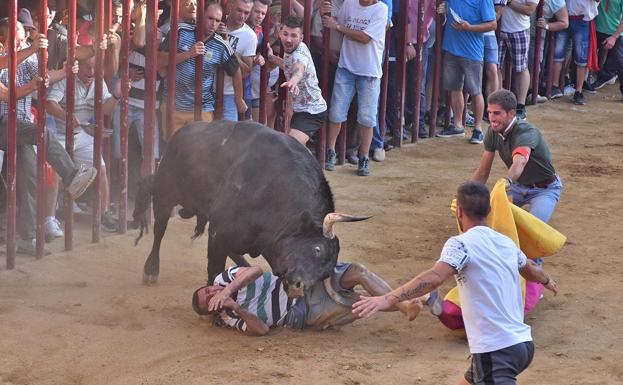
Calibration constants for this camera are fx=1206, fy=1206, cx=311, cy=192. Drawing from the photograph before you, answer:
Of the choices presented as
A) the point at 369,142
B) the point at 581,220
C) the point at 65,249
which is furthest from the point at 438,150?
the point at 65,249

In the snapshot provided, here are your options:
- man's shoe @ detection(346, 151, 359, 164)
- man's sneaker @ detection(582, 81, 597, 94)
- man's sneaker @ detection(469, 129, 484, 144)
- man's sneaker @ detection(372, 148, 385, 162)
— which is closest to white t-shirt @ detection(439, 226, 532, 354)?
man's shoe @ detection(346, 151, 359, 164)

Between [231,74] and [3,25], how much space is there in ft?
7.88

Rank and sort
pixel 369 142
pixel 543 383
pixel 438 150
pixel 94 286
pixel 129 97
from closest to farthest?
pixel 543 383
pixel 94 286
pixel 129 97
pixel 369 142
pixel 438 150

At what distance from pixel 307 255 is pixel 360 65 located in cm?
497

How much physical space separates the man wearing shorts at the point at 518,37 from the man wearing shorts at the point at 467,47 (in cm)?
113

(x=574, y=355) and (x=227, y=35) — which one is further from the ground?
(x=227, y=35)

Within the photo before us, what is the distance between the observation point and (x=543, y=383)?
7242 millimetres

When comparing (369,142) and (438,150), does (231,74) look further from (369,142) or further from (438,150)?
(438,150)

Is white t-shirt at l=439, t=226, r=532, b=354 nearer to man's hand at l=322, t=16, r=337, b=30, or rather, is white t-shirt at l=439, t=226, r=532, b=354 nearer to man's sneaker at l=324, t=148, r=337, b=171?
man's hand at l=322, t=16, r=337, b=30

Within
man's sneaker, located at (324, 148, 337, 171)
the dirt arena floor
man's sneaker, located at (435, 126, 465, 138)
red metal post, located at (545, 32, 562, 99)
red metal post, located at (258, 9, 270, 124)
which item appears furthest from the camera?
red metal post, located at (545, 32, 562, 99)

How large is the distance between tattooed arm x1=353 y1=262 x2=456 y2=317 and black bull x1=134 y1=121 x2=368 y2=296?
171cm

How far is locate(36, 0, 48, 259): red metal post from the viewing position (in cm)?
947

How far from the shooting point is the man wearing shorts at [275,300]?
26.2ft

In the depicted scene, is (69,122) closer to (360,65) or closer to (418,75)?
(360,65)
